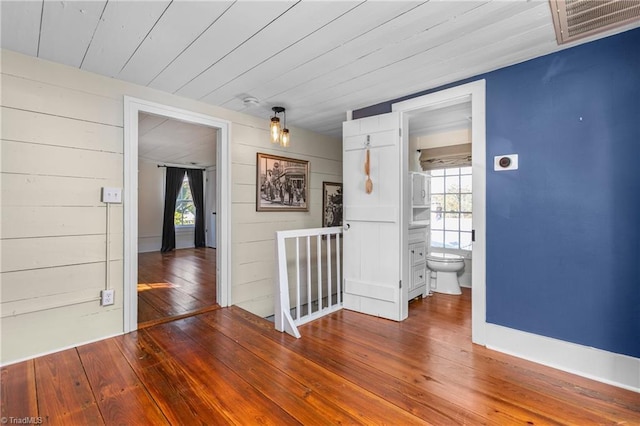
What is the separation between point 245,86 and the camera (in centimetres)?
254

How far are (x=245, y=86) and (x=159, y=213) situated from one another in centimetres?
619

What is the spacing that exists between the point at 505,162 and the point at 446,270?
75.0 inches

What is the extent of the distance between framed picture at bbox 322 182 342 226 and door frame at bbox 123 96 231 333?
1523mm

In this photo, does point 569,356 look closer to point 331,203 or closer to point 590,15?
point 590,15

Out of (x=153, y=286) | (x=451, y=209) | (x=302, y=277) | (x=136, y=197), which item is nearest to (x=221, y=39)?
(x=136, y=197)

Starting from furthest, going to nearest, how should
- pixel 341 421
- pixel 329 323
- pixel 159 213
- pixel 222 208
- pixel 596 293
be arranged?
1. pixel 159 213
2. pixel 222 208
3. pixel 329 323
4. pixel 596 293
5. pixel 341 421

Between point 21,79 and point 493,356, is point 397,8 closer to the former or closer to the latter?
point 493,356

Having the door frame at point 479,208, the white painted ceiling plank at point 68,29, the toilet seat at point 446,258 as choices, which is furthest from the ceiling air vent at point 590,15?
the toilet seat at point 446,258

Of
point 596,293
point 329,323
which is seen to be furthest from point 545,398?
point 329,323

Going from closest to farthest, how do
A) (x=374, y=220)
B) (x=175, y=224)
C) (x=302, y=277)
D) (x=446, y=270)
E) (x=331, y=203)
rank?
(x=374, y=220)
(x=446, y=270)
(x=302, y=277)
(x=331, y=203)
(x=175, y=224)

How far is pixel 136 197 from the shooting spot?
2498mm

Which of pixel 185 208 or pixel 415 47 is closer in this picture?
pixel 415 47

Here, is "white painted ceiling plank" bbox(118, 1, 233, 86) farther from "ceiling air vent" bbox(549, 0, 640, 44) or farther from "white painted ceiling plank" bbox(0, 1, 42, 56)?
"ceiling air vent" bbox(549, 0, 640, 44)

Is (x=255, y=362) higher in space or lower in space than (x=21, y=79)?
lower
